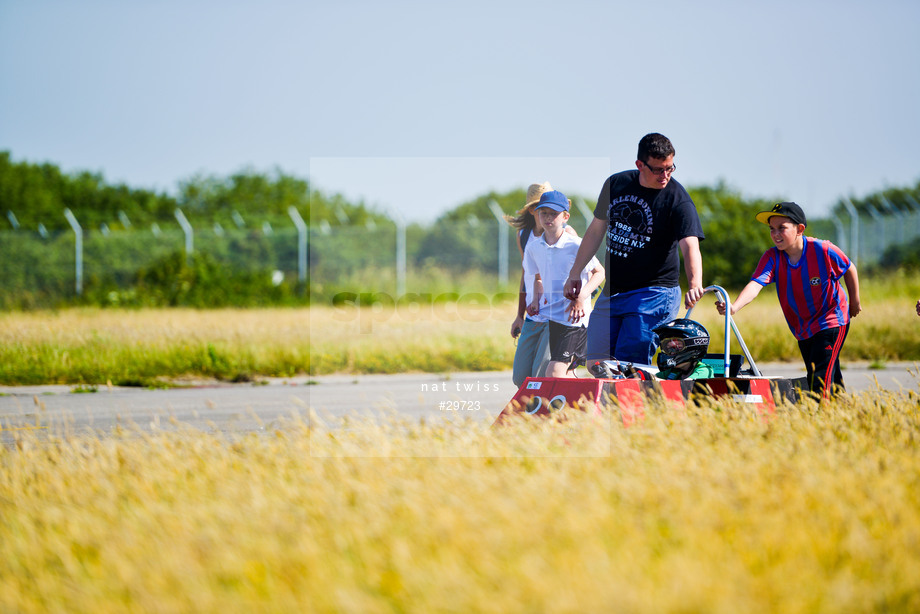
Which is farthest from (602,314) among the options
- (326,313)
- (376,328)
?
(326,313)

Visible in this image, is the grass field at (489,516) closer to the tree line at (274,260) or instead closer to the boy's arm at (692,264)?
the boy's arm at (692,264)

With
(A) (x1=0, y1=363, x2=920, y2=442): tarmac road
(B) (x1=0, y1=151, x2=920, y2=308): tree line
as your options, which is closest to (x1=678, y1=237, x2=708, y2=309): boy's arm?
(A) (x1=0, y1=363, x2=920, y2=442): tarmac road

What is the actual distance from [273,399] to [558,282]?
4.47 metres

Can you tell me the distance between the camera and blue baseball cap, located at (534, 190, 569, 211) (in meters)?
5.48

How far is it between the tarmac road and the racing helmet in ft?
6.37

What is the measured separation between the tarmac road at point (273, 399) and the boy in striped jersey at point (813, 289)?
1511 millimetres

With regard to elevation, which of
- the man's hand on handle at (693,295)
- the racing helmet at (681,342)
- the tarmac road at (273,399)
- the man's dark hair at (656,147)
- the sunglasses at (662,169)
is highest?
the man's dark hair at (656,147)

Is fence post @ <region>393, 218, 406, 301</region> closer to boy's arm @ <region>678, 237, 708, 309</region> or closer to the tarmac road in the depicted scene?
the tarmac road

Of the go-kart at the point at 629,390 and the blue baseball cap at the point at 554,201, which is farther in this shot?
the blue baseball cap at the point at 554,201

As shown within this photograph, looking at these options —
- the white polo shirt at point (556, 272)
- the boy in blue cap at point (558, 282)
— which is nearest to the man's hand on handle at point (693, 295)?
the boy in blue cap at point (558, 282)

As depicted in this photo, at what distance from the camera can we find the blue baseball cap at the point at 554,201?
18.0 ft

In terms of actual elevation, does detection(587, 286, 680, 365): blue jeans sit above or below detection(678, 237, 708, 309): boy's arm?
below

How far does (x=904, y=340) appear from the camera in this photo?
13.0 m

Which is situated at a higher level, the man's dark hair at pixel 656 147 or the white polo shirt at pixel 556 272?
the man's dark hair at pixel 656 147
